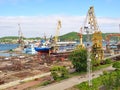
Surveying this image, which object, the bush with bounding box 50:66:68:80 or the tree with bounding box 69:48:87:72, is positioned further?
the tree with bounding box 69:48:87:72

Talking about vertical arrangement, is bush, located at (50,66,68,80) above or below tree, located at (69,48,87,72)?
below

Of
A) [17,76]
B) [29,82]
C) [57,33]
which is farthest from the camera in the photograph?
[57,33]

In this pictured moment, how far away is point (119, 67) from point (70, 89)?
52.8ft

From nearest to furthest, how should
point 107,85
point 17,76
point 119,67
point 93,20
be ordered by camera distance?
point 107,85
point 119,67
point 17,76
point 93,20

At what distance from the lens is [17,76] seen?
50.0 m

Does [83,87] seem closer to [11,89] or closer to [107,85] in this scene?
[107,85]

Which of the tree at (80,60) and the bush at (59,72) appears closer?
the bush at (59,72)

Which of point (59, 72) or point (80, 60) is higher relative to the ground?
point (80, 60)

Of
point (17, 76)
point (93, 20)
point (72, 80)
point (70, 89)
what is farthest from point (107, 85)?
point (93, 20)

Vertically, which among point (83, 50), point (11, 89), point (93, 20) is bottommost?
point (11, 89)

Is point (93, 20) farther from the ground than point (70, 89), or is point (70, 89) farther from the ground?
point (93, 20)

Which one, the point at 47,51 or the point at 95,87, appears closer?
the point at 95,87

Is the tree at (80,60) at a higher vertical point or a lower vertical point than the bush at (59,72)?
higher

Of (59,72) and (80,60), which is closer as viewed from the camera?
(59,72)
